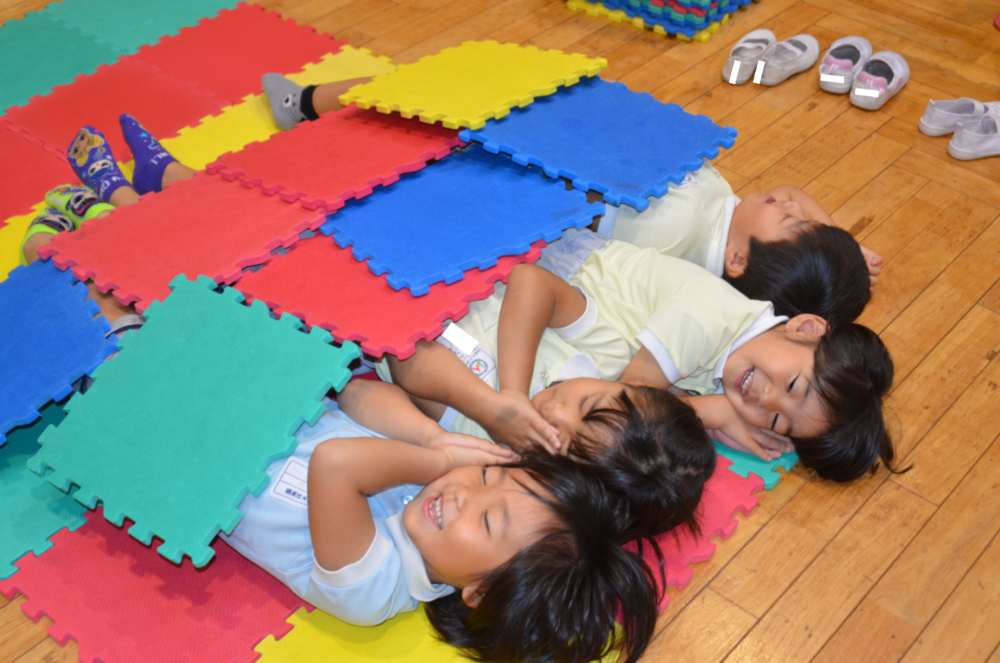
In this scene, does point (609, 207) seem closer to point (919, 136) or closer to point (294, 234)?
point (294, 234)

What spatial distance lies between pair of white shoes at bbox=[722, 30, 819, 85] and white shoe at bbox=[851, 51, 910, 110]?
0.19 metres

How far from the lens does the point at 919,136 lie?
237 cm

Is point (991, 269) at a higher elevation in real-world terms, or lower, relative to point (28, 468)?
lower

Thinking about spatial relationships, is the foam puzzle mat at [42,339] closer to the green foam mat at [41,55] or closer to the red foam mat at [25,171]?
the red foam mat at [25,171]

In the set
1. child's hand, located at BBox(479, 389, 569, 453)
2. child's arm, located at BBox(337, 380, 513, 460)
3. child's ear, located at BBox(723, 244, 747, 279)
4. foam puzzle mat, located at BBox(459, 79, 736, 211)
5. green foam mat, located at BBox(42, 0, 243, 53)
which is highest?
green foam mat, located at BBox(42, 0, 243, 53)

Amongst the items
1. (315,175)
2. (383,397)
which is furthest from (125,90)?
(383,397)

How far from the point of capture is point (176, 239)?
1.68 m

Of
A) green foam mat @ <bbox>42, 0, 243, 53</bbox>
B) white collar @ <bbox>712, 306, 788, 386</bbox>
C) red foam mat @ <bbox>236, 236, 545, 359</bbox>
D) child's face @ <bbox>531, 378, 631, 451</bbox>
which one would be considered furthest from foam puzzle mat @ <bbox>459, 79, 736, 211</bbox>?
green foam mat @ <bbox>42, 0, 243, 53</bbox>

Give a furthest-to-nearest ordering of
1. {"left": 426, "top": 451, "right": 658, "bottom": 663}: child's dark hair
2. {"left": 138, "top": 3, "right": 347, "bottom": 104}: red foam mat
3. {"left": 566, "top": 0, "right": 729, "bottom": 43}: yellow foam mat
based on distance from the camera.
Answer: {"left": 566, "top": 0, "right": 729, "bottom": 43}: yellow foam mat < {"left": 138, "top": 3, "right": 347, "bottom": 104}: red foam mat < {"left": 426, "top": 451, "right": 658, "bottom": 663}: child's dark hair

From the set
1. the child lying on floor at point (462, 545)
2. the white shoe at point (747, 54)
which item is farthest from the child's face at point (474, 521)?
the white shoe at point (747, 54)

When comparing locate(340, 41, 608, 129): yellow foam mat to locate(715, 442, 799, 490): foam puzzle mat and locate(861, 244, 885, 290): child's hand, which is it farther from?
locate(715, 442, 799, 490): foam puzzle mat

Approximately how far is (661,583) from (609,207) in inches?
33.6

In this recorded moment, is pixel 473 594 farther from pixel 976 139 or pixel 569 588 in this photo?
pixel 976 139

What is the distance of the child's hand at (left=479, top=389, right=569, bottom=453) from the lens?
4.46 ft
